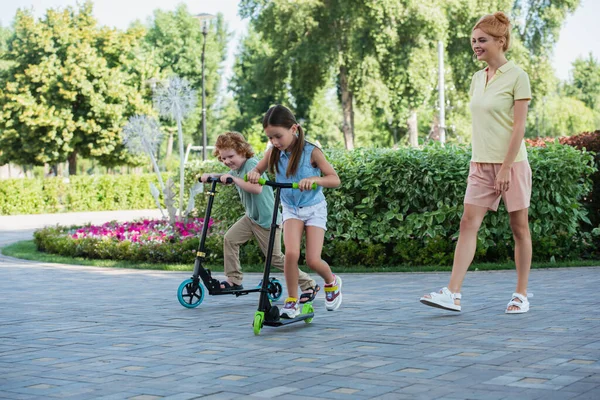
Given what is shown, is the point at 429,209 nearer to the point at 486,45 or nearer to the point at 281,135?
the point at 486,45

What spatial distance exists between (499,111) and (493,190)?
0.57m

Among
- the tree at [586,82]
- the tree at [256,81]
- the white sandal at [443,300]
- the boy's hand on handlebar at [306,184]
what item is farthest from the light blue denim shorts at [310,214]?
the tree at [586,82]

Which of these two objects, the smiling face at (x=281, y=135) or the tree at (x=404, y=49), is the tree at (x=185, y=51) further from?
the smiling face at (x=281, y=135)

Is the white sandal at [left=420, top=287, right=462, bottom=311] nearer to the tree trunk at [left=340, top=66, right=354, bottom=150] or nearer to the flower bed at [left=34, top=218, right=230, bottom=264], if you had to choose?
the flower bed at [left=34, top=218, right=230, bottom=264]

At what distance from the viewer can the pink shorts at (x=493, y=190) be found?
623cm

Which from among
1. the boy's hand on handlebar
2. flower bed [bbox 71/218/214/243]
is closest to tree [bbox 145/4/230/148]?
flower bed [bbox 71/218/214/243]

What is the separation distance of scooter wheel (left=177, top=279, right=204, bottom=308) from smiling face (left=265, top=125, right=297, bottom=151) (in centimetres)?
166

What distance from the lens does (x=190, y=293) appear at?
283 inches

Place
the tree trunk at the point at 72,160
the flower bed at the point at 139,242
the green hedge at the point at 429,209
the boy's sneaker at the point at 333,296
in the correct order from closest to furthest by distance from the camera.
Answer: the boy's sneaker at the point at 333,296 → the green hedge at the point at 429,209 → the flower bed at the point at 139,242 → the tree trunk at the point at 72,160

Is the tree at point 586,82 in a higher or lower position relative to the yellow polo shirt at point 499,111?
higher

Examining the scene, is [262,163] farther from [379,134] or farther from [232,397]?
[379,134]

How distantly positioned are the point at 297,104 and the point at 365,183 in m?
45.5

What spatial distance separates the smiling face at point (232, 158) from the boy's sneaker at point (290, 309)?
1.62 meters

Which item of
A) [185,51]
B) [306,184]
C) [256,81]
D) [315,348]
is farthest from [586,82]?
[315,348]
